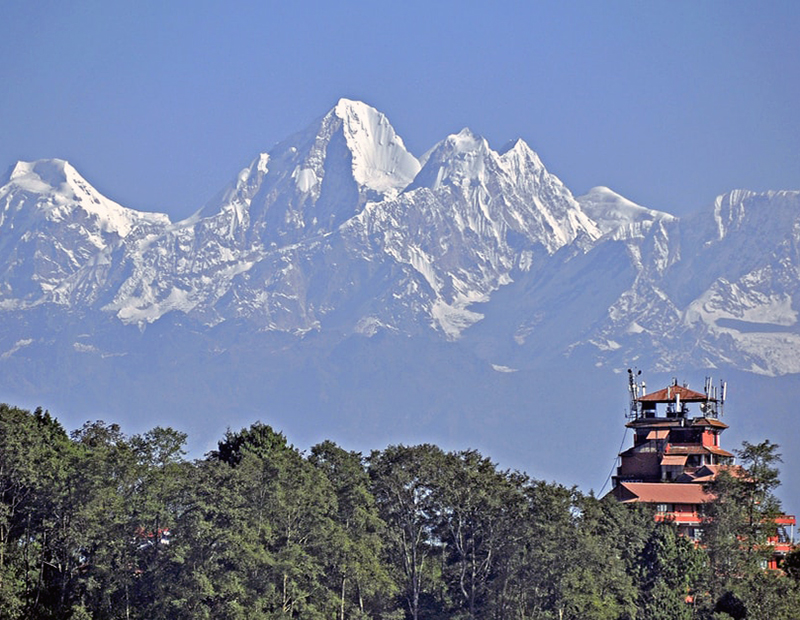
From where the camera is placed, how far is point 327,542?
110 metres

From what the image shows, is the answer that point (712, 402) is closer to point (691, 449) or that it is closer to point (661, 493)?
point (691, 449)

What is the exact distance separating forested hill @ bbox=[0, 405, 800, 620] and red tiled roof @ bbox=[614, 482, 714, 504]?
17035 mm

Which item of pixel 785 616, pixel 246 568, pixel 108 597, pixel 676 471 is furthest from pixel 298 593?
pixel 676 471

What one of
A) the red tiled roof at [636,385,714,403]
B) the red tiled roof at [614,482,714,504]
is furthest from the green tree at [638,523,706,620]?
the red tiled roof at [636,385,714,403]

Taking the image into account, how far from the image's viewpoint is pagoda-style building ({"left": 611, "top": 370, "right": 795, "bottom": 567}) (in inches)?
6019

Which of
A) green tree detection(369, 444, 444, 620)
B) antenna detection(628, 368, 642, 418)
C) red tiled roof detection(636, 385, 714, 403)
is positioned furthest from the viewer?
antenna detection(628, 368, 642, 418)

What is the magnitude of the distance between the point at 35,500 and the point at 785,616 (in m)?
48.9

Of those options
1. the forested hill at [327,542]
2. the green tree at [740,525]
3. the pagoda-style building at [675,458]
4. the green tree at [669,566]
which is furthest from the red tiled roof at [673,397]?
the green tree at [669,566]

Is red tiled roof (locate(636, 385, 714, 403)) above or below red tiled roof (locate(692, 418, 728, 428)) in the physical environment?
above

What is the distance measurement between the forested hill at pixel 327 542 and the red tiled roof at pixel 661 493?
55.9 ft

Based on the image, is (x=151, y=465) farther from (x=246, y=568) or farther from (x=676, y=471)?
(x=676, y=471)

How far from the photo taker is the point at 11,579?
9931 centimetres

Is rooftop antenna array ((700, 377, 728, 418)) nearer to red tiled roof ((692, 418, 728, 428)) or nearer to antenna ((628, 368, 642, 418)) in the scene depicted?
red tiled roof ((692, 418, 728, 428))

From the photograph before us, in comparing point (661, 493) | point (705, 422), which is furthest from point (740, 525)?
point (705, 422)
